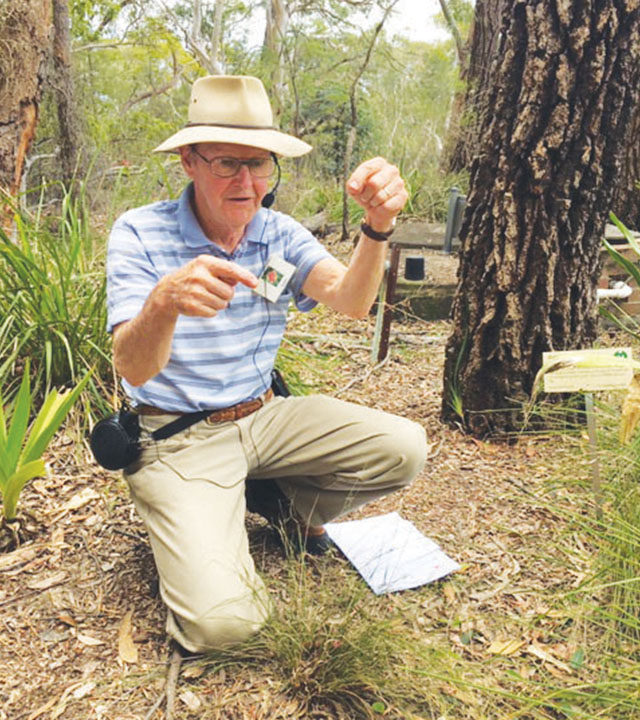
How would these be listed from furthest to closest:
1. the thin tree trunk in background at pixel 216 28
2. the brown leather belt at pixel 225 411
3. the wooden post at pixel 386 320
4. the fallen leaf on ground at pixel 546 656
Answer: the thin tree trunk in background at pixel 216 28, the wooden post at pixel 386 320, the brown leather belt at pixel 225 411, the fallen leaf on ground at pixel 546 656

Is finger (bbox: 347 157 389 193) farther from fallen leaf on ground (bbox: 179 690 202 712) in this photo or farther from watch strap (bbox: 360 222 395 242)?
fallen leaf on ground (bbox: 179 690 202 712)

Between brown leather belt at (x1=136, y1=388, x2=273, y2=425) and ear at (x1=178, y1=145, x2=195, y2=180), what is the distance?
0.68 m

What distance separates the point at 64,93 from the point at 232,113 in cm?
661

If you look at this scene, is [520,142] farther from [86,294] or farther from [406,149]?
[406,149]

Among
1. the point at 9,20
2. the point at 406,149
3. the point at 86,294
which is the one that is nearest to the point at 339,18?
the point at 406,149

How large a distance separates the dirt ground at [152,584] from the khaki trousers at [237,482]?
15 centimetres

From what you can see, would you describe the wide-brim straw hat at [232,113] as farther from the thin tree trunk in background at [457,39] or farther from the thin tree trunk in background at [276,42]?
the thin tree trunk in background at [276,42]

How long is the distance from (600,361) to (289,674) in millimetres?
1028

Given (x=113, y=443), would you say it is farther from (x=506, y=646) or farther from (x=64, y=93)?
(x=64, y=93)

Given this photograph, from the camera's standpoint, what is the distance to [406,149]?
891 centimetres

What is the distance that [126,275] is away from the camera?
1.75 metres

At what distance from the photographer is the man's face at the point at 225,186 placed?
6.00ft

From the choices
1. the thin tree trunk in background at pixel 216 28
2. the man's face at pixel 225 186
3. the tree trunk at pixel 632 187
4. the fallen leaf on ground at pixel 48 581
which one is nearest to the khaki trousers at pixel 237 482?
the fallen leaf on ground at pixel 48 581

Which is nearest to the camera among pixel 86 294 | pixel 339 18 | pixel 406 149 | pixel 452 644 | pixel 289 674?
pixel 289 674
